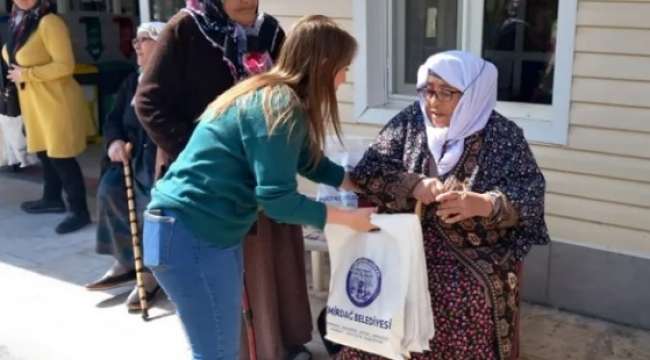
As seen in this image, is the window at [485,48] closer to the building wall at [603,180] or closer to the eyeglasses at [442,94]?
the building wall at [603,180]

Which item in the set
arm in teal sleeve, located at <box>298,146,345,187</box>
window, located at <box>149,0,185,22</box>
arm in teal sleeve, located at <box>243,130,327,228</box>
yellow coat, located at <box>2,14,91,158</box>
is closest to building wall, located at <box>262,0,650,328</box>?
arm in teal sleeve, located at <box>298,146,345,187</box>

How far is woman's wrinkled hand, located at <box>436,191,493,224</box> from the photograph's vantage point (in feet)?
7.98

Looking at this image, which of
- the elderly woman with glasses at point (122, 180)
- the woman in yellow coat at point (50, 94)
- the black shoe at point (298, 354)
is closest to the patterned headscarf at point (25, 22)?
the woman in yellow coat at point (50, 94)

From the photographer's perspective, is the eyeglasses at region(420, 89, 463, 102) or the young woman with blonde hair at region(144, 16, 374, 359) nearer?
the young woman with blonde hair at region(144, 16, 374, 359)

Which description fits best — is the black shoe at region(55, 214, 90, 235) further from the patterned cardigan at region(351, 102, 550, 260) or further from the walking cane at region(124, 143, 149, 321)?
the patterned cardigan at region(351, 102, 550, 260)

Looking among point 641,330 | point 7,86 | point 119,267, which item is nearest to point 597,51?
point 641,330

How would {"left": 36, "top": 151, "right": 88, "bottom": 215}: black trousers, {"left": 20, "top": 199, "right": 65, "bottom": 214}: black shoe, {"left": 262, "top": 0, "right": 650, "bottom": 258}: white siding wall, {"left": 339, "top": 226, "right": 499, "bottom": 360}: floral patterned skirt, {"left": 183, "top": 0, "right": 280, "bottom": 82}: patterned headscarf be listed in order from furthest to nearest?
{"left": 20, "top": 199, "right": 65, "bottom": 214}: black shoe
{"left": 36, "top": 151, "right": 88, "bottom": 215}: black trousers
{"left": 262, "top": 0, "right": 650, "bottom": 258}: white siding wall
{"left": 183, "top": 0, "right": 280, "bottom": 82}: patterned headscarf
{"left": 339, "top": 226, "right": 499, "bottom": 360}: floral patterned skirt

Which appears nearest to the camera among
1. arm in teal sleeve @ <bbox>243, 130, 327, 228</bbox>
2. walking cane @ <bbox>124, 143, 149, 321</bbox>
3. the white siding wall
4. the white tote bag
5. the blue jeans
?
arm in teal sleeve @ <bbox>243, 130, 327, 228</bbox>

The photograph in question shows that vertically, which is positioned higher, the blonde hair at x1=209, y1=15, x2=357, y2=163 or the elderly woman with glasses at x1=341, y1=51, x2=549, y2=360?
the blonde hair at x1=209, y1=15, x2=357, y2=163

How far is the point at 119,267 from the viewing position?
4148 millimetres

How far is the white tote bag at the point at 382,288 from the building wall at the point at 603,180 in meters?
1.42

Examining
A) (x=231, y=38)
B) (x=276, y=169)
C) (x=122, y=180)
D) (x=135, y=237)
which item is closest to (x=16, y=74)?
(x=122, y=180)

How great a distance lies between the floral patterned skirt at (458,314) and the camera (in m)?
2.55

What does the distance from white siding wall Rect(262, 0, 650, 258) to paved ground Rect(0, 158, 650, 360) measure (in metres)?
0.40
